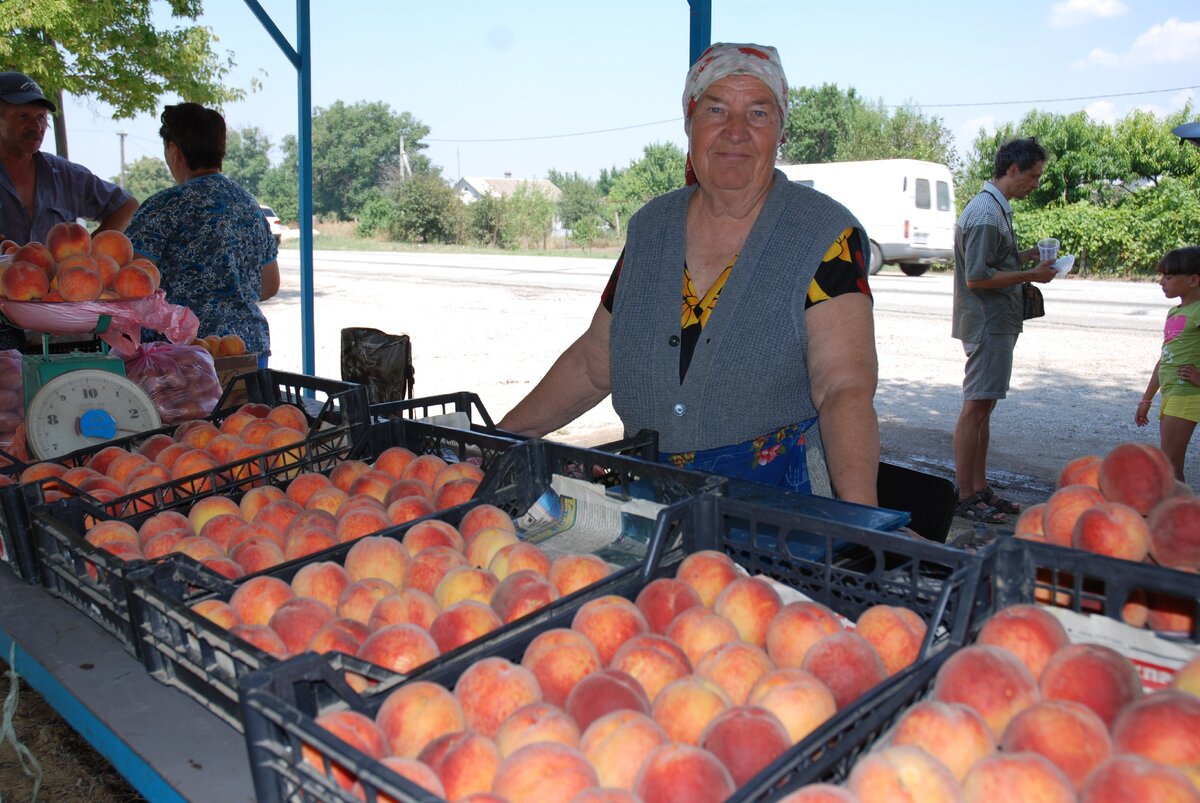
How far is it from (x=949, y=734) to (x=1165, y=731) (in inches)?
7.8

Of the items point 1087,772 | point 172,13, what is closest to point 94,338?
point 1087,772

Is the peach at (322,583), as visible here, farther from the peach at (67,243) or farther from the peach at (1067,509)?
the peach at (67,243)

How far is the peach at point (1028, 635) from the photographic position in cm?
104

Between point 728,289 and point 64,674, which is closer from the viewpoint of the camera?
point 64,674

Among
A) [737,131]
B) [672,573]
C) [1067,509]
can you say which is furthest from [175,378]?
[1067,509]

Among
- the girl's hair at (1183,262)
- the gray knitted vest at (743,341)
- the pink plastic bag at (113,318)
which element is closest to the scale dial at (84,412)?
the pink plastic bag at (113,318)

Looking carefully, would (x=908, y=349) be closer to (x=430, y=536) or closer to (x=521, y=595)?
(x=430, y=536)

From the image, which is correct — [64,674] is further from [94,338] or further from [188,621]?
[94,338]

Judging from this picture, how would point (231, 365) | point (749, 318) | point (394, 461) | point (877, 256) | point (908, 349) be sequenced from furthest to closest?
point (877, 256) < point (908, 349) < point (231, 365) < point (749, 318) < point (394, 461)

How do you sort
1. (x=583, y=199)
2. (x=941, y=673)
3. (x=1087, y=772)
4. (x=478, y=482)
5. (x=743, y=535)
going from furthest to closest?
(x=583, y=199), (x=478, y=482), (x=743, y=535), (x=941, y=673), (x=1087, y=772)

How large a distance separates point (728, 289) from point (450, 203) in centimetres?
3476

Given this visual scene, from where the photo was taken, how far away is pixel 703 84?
226cm

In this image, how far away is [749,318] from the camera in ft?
7.10

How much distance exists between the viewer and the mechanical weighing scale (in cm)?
224
